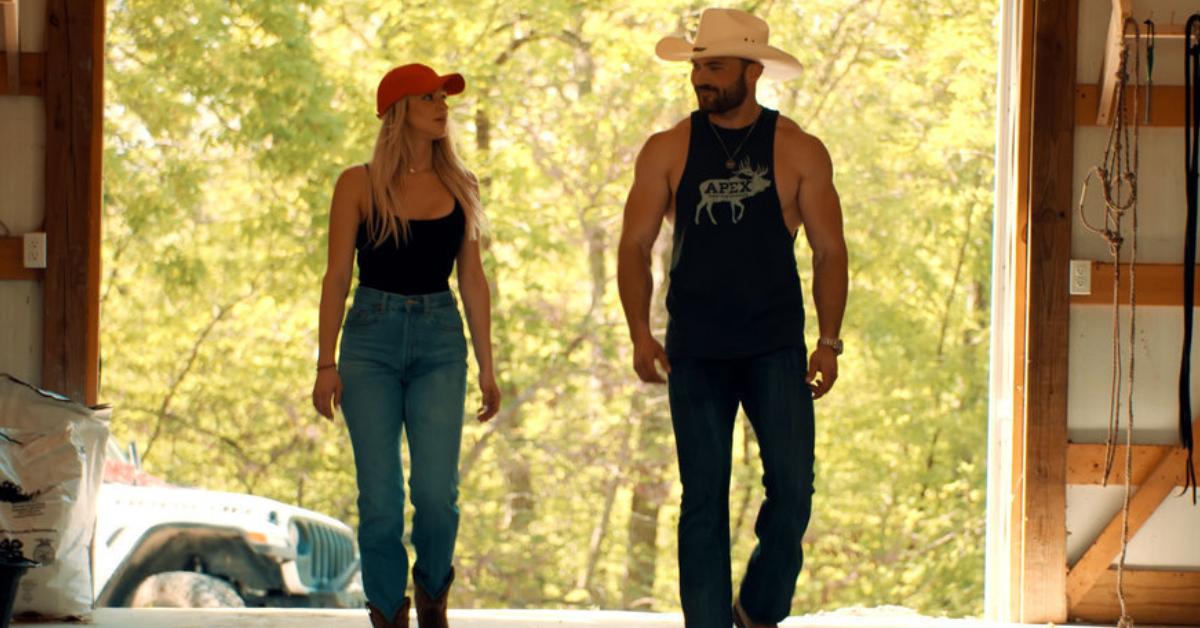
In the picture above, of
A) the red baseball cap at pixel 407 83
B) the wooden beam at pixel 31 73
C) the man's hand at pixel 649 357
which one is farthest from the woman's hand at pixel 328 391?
the wooden beam at pixel 31 73

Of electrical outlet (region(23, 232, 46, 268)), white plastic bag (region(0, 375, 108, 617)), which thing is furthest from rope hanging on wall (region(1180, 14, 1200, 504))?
electrical outlet (region(23, 232, 46, 268))

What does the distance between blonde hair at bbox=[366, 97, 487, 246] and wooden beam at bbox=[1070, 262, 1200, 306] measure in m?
2.34

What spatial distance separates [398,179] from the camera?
4.38 meters

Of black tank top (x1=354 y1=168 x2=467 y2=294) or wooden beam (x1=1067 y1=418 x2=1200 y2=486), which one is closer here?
black tank top (x1=354 y1=168 x2=467 y2=294)

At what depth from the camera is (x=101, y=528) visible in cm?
707

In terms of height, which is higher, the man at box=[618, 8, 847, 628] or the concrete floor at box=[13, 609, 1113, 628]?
the man at box=[618, 8, 847, 628]

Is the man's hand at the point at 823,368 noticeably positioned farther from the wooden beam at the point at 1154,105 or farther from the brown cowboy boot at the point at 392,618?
the wooden beam at the point at 1154,105

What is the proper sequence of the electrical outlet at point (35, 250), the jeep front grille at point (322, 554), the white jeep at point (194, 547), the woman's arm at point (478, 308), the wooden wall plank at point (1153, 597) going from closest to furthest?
1. the woman's arm at point (478, 308)
2. the electrical outlet at point (35, 250)
3. the wooden wall plank at point (1153, 597)
4. the white jeep at point (194, 547)
5. the jeep front grille at point (322, 554)

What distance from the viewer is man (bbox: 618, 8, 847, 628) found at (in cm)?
400

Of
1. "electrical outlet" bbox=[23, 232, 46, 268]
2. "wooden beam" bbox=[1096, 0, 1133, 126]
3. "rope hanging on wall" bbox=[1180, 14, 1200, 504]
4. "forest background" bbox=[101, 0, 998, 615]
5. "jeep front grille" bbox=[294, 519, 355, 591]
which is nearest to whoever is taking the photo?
"rope hanging on wall" bbox=[1180, 14, 1200, 504]

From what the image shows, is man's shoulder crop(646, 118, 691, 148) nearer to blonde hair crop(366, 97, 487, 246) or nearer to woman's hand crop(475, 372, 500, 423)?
blonde hair crop(366, 97, 487, 246)

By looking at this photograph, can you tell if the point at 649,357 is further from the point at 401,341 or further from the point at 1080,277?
the point at 1080,277

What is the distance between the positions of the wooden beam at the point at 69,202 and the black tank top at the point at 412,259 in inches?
67.2

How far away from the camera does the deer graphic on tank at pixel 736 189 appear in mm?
4047
